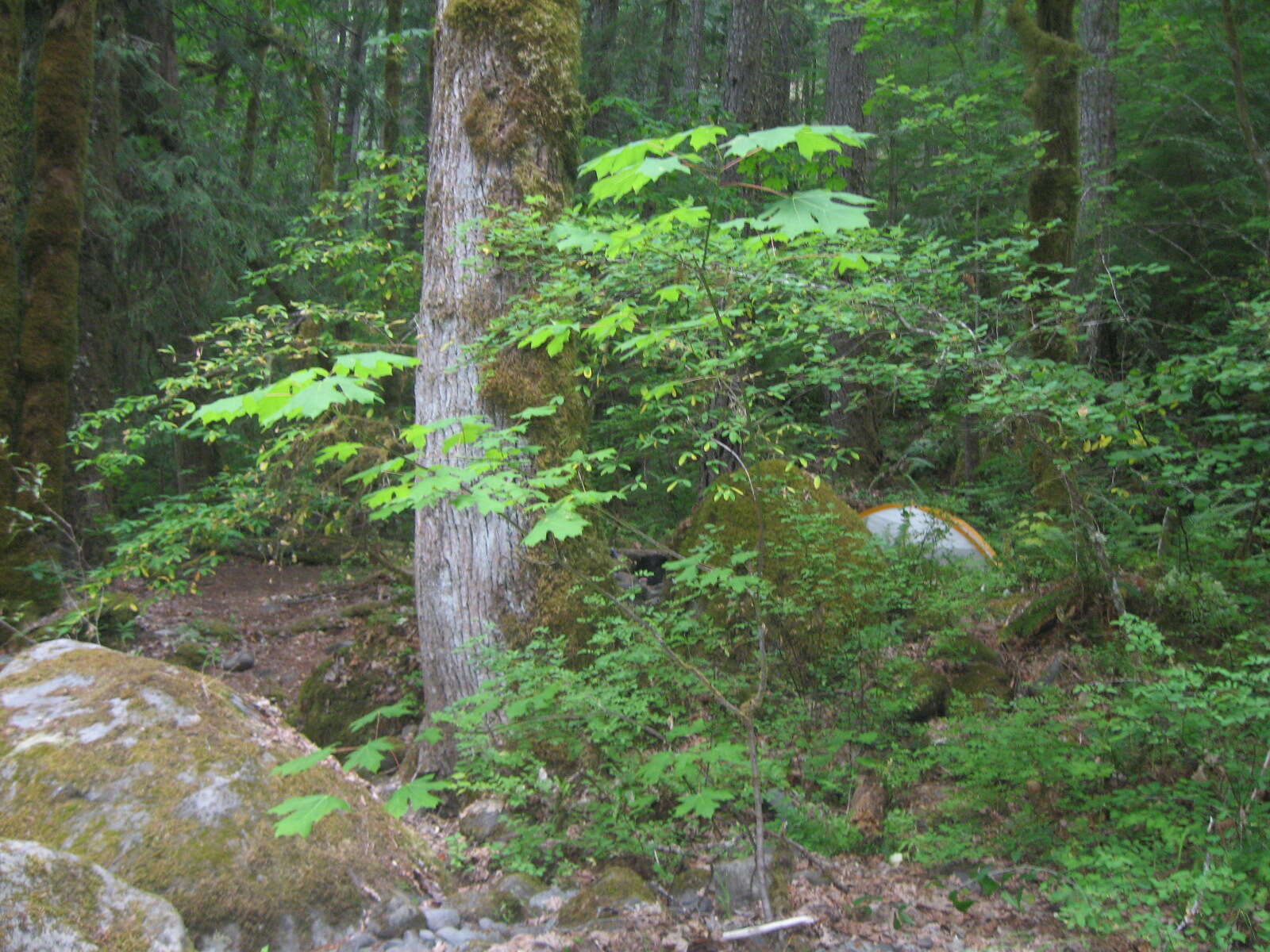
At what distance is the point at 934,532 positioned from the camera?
6473 millimetres

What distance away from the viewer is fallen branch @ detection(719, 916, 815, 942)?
265 cm

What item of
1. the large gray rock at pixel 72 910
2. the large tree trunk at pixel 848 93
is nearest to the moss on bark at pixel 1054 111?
the large tree trunk at pixel 848 93

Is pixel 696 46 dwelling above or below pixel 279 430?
above

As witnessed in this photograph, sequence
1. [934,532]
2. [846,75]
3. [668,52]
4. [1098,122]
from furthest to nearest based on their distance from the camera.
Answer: [668,52] < [846,75] < [1098,122] < [934,532]

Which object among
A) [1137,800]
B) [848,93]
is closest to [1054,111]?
[848,93]

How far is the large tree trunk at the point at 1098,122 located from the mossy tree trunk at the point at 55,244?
9797mm

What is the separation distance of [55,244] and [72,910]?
22.7 feet

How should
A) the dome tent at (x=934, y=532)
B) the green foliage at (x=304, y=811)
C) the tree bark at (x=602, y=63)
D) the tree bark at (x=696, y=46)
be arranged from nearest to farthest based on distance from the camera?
the green foliage at (x=304, y=811) → the dome tent at (x=934, y=532) → the tree bark at (x=602, y=63) → the tree bark at (x=696, y=46)

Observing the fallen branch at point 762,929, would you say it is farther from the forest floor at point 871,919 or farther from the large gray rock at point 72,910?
the large gray rock at point 72,910

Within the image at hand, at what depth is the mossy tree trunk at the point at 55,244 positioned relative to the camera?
7059 millimetres

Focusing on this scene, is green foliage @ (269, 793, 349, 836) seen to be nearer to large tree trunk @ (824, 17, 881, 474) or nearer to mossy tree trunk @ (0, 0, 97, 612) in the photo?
mossy tree trunk @ (0, 0, 97, 612)

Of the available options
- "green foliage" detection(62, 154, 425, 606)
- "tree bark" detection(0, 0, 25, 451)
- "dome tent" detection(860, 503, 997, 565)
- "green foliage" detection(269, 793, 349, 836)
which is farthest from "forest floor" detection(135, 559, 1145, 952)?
"tree bark" detection(0, 0, 25, 451)

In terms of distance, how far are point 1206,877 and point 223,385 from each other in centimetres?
618

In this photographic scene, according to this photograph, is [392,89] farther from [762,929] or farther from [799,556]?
[762,929]
